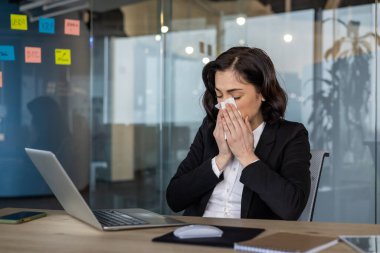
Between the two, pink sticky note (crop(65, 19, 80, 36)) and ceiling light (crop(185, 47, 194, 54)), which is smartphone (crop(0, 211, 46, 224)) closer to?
pink sticky note (crop(65, 19, 80, 36))

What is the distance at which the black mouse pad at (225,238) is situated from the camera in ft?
4.28

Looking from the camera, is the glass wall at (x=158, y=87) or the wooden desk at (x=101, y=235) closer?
the wooden desk at (x=101, y=235)

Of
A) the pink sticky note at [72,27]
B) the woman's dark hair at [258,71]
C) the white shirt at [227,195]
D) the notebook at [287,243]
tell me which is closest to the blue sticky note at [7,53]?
the pink sticky note at [72,27]

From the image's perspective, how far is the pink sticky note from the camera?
471 centimetres

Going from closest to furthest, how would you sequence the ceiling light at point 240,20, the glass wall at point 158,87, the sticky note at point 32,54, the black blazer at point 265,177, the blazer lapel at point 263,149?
the black blazer at point 265,177, the blazer lapel at point 263,149, the glass wall at point 158,87, the sticky note at point 32,54, the ceiling light at point 240,20

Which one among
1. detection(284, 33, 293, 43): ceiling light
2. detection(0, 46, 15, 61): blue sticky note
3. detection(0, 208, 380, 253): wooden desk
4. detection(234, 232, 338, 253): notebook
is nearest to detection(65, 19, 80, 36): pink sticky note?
detection(0, 46, 15, 61): blue sticky note

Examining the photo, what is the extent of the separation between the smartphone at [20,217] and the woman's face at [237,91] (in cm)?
72

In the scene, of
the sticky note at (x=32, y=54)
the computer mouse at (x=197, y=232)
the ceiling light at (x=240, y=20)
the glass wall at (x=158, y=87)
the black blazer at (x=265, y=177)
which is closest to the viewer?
the computer mouse at (x=197, y=232)

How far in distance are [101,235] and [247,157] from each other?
24.2 inches

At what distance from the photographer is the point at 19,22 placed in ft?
14.8

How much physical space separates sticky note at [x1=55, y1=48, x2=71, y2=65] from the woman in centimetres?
275

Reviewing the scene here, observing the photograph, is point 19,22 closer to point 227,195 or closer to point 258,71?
point 258,71

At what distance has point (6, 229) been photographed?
61.9 inches

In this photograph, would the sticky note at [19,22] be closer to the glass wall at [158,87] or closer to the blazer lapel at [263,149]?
the glass wall at [158,87]
